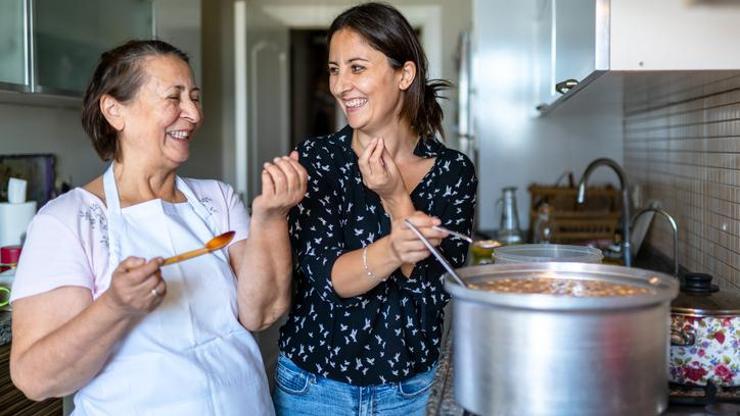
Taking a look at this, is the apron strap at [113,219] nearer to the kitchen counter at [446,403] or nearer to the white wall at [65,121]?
the kitchen counter at [446,403]

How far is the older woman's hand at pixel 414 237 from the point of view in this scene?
106cm

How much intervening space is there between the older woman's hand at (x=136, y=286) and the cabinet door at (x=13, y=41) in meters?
1.20

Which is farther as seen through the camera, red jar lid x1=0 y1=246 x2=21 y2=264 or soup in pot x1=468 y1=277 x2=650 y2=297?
red jar lid x1=0 y1=246 x2=21 y2=264

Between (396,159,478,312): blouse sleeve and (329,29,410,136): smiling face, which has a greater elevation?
(329,29,410,136): smiling face

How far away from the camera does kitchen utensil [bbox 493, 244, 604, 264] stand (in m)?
1.38

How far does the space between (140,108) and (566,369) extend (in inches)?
31.4

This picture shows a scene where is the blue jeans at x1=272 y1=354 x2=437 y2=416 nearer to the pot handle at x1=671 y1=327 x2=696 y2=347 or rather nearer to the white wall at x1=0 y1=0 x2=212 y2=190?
the pot handle at x1=671 y1=327 x2=696 y2=347

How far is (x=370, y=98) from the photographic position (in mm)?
1344

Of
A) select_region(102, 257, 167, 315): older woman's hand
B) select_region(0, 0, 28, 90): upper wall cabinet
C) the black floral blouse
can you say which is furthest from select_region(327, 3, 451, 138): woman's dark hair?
select_region(0, 0, 28, 90): upper wall cabinet

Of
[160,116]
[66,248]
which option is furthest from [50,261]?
[160,116]

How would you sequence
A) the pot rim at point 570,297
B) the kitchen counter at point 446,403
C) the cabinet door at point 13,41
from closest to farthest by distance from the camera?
the pot rim at point 570,297, the kitchen counter at point 446,403, the cabinet door at point 13,41

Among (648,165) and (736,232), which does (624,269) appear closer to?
(736,232)

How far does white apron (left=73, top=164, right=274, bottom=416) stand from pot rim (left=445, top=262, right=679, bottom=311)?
44cm

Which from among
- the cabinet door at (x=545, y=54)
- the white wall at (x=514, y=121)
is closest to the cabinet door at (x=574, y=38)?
the cabinet door at (x=545, y=54)
